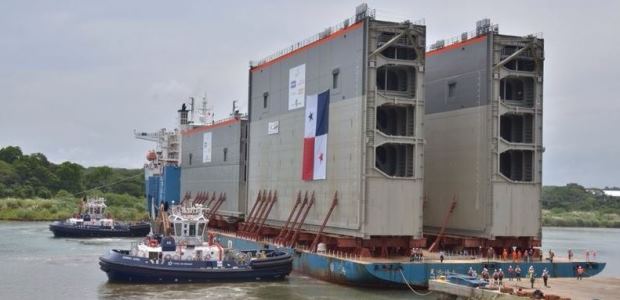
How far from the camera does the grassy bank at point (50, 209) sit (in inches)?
4894

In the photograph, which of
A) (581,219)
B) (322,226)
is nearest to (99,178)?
(581,219)

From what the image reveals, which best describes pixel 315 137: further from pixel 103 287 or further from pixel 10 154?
pixel 10 154

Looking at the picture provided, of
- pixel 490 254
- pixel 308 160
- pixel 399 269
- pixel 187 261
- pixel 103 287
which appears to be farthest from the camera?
pixel 308 160

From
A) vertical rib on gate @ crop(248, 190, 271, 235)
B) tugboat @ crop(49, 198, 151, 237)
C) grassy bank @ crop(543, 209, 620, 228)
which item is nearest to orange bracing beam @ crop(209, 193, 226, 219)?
vertical rib on gate @ crop(248, 190, 271, 235)

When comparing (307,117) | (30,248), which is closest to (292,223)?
(307,117)

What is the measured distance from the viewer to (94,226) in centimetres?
8569

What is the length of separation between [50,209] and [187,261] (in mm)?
92869

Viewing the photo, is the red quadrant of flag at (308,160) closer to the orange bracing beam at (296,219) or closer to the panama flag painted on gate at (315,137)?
the panama flag painted on gate at (315,137)

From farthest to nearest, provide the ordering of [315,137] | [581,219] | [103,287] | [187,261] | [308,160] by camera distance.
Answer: [581,219] → [308,160] → [315,137] → [187,261] → [103,287]

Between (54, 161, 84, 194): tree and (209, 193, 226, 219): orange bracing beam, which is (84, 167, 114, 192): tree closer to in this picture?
(54, 161, 84, 194): tree

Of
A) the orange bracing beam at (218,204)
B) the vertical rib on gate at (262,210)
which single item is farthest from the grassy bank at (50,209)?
the vertical rib on gate at (262,210)

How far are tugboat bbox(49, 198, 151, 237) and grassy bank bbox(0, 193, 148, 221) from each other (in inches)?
1069

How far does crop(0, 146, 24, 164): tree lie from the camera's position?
173750mm

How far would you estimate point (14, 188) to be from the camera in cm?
14662
